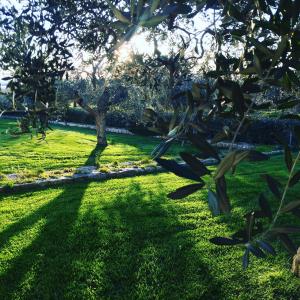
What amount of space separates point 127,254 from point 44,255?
1216mm

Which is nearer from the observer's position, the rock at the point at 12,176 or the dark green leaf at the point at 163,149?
the dark green leaf at the point at 163,149

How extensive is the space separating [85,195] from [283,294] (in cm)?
546

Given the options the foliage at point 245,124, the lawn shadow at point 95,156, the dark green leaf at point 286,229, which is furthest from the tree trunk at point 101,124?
the dark green leaf at point 286,229

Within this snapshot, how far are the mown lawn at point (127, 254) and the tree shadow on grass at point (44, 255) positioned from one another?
13mm

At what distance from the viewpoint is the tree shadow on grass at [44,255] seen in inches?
183

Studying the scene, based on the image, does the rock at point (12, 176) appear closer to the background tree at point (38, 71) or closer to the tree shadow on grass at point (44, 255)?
the tree shadow on grass at point (44, 255)

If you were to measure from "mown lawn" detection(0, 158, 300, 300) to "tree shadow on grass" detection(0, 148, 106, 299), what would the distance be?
0.01m

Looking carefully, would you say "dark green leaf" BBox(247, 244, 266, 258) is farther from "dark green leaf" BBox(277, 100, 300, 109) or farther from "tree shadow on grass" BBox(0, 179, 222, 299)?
"tree shadow on grass" BBox(0, 179, 222, 299)

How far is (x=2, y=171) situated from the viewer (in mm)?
11297

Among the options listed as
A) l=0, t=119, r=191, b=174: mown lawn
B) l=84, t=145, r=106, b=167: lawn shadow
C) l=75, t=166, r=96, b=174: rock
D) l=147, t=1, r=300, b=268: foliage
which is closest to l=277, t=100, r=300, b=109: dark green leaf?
l=147, t=1, r=300, b=268: foliage

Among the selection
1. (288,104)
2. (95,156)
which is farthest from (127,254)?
(95,156)

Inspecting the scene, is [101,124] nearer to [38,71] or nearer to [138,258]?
[138,258]

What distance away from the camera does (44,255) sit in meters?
5.52

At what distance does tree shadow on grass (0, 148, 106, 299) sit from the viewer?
4660 mm
